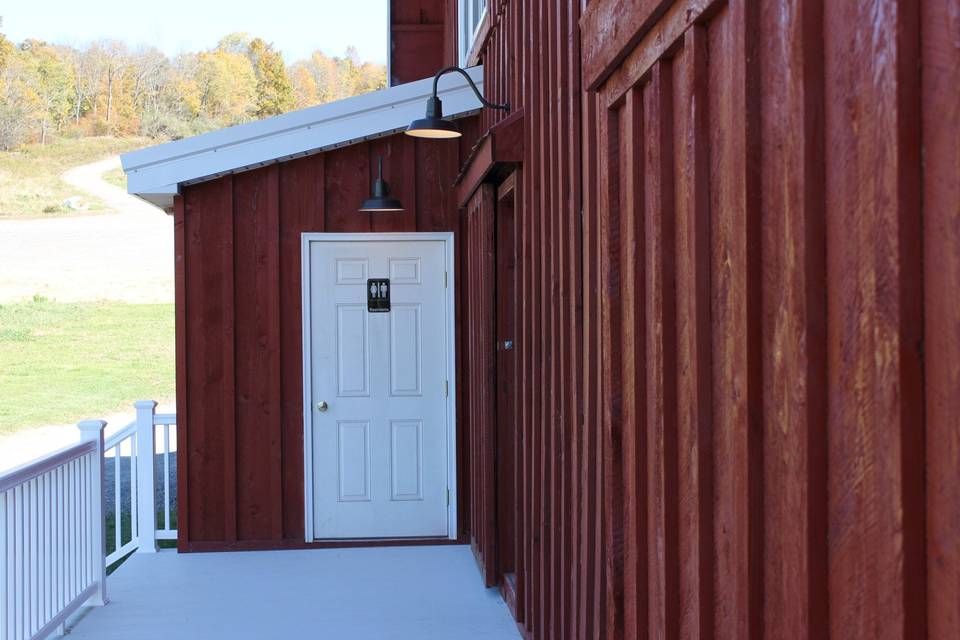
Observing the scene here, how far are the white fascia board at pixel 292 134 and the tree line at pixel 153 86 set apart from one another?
2723 cm

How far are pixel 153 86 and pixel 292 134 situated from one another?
29641 millimetres

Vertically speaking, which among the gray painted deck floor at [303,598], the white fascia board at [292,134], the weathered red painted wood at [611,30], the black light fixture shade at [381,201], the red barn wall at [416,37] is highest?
the red barn wall at [416,37]

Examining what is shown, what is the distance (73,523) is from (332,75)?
31.4m

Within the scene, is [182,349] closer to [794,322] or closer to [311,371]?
[311,371]

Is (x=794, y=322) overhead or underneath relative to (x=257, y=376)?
overhead

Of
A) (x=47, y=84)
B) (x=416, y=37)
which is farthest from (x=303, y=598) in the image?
(x=47, y=84)

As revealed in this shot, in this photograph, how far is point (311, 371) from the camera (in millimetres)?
6129

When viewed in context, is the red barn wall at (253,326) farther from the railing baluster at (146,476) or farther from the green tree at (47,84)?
the green tree at (47,84)

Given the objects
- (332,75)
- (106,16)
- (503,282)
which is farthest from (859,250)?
(106,16)

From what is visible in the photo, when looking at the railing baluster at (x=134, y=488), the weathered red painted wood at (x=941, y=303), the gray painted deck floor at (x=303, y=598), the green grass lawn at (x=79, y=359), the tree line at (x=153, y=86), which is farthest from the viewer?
the tree line at (x=153, y=86)

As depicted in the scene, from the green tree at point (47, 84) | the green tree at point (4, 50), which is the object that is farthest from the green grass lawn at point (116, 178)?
the green tree at point (4, 50)

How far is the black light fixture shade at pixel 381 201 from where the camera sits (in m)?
5.75

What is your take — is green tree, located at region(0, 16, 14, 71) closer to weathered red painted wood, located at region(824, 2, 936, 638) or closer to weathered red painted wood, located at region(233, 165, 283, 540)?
weathered red painted wood, located at region(233, 165, 283, 540)

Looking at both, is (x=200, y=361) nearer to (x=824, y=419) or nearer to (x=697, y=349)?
(x=697, y=349)
